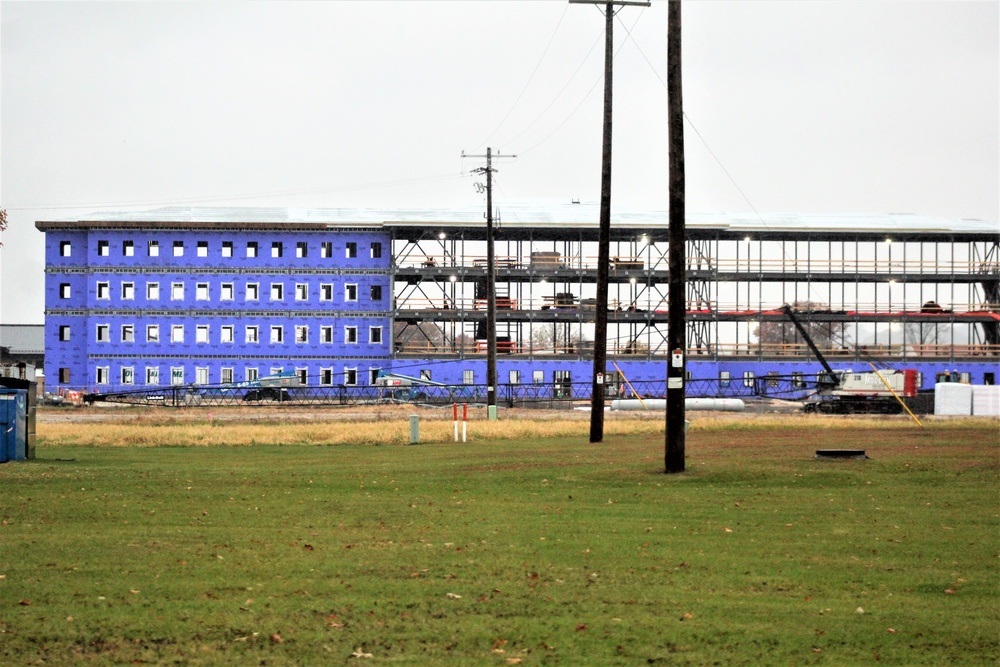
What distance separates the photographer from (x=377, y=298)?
275 feet

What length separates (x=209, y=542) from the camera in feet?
44.2

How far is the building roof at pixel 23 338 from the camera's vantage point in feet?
440

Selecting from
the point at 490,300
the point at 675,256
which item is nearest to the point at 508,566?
the point at 675,256

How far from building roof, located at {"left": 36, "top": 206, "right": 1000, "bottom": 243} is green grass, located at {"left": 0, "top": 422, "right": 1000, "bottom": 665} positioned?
57.2 metres

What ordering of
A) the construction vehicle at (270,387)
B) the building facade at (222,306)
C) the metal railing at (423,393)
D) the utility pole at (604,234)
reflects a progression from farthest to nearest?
the building facade at (222,306), the construction vehicle at (270,387), the metal railing at (423,393), the utility pole at (604,234)

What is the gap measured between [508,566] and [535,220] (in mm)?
67516

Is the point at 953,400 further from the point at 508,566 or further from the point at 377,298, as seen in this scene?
the point at 508,566

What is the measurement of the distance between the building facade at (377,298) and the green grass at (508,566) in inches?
2323

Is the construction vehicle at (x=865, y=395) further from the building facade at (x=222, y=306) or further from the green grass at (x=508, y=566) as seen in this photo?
the green grass at (x=508, y=566)

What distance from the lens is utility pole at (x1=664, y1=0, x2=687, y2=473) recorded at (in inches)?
854

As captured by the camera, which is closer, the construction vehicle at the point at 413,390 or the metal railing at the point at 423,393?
the metal railing at the point at 423,393

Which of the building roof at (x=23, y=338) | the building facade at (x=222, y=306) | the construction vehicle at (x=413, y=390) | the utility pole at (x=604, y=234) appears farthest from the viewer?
the building roof at (x=23, y=338)

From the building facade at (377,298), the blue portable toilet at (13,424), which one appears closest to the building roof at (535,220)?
the building facade at (377,298)

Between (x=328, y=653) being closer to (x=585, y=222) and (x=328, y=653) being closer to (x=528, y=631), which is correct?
(x=528, y=631)
